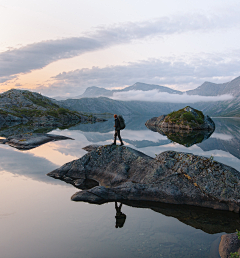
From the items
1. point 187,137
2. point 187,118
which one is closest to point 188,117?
point 187,118

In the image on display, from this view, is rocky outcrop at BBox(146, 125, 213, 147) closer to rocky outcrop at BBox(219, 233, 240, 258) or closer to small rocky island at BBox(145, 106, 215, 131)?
small rocky island at BBox(145, 106, 215, 131)

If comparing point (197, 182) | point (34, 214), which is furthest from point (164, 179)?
point (34, 214)

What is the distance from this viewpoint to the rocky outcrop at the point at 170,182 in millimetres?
13930

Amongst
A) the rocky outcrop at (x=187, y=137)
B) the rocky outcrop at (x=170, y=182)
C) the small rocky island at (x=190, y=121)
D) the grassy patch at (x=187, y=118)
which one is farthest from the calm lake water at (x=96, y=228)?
the grassy patch at (x=187, y=118)

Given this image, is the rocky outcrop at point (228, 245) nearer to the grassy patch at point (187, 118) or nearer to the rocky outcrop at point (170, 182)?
the rocky outcrop at point (170, 182)

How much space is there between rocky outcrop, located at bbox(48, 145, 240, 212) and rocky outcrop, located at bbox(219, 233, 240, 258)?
3.93 meters

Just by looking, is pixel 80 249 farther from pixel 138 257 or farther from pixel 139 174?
pixel 139 174

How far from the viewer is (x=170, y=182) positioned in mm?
15359

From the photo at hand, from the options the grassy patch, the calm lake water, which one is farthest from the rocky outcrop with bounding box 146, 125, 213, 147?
→ the calm lake water

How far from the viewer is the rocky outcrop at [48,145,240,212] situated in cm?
1393

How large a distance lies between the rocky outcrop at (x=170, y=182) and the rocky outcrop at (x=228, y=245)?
12.9ft

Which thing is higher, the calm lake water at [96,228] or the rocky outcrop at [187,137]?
the calm lake water at [96,228]

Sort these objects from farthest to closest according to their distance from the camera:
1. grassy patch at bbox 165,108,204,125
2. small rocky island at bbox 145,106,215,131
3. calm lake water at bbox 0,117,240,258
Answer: grassy patch at bbox 165,108,204,125, small rocky island at bbox 145,106,215,131, calm lake water at bbox 0,117,240,258

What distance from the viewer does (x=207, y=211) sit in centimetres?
1334
